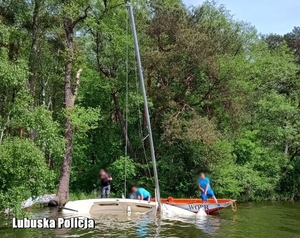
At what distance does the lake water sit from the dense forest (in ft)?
27.1

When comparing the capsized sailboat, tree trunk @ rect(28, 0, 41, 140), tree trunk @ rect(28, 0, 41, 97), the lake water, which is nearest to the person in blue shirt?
the lake water

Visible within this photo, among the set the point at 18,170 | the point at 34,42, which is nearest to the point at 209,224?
the point at 18,170

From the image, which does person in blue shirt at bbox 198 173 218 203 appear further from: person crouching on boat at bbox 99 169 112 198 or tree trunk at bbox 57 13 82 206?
tree trunk at bbox 57 13 82 206

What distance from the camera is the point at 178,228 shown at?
16938mm

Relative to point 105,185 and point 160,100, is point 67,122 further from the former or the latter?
point 160,100

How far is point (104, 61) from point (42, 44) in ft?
15.2

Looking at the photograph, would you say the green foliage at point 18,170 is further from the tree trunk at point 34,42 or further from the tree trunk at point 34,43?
the tree trunk at point 34,42

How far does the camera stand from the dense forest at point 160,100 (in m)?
28.1

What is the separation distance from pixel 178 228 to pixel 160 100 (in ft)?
52.7

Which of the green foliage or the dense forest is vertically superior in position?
the dense forest

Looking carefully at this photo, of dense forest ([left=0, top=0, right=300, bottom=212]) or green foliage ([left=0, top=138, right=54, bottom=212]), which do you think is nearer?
green foliage ([left=0, top=138, right=54, bottom=212])

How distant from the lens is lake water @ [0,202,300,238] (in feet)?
51.0

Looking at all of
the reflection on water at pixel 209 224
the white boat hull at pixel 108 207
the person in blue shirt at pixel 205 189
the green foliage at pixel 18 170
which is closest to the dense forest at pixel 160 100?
the person in blue shirt at pixel 205 189

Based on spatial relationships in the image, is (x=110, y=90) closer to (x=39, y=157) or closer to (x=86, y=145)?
(x=86, y=145)
